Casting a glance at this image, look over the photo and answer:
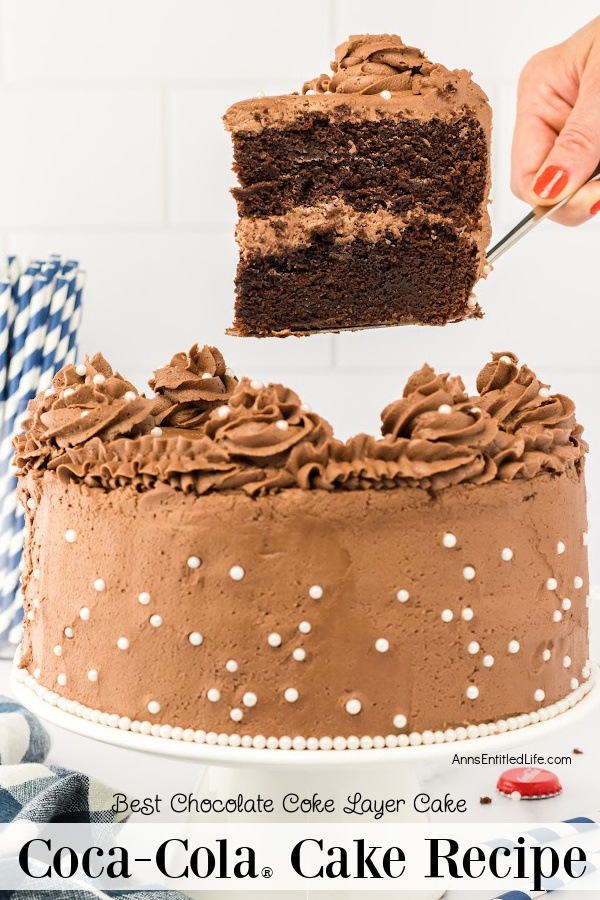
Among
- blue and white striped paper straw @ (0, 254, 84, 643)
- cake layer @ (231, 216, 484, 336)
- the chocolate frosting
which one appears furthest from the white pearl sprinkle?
blue and white striped paper straw @ (0, 254, 84, 643)

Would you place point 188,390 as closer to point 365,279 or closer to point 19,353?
point 365,279

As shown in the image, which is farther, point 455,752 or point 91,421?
point 91,421

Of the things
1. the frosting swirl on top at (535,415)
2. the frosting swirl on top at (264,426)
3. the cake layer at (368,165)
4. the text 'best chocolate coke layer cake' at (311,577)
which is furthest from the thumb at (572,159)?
Result: the frosting swirl on top at (264,426)

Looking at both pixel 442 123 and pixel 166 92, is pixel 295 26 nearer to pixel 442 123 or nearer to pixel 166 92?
pixel 166 92

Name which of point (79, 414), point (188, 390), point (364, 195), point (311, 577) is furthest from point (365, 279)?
point (311, 577)

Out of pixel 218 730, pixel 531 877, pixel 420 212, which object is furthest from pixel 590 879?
pixel 420 212

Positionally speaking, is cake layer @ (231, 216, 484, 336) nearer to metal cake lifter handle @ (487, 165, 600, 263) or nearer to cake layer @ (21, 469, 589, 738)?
metal cake lifter handle @ (487, 165, 600, 263)
